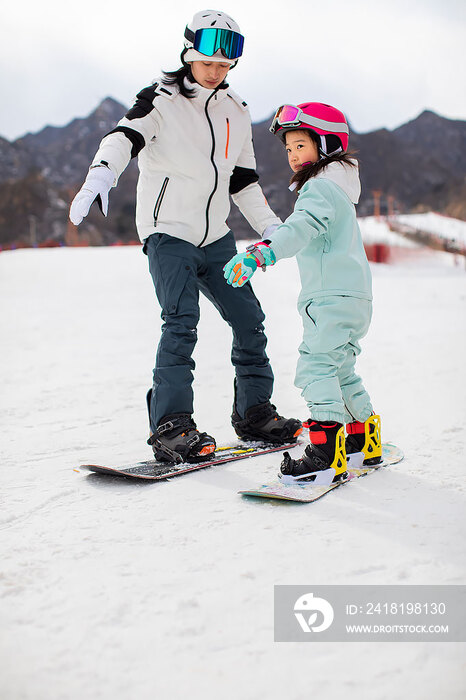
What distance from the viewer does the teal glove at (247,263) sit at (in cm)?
225

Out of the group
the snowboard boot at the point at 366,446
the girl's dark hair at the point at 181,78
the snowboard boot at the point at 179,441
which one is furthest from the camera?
the girl's dark hair at the point at 181,78

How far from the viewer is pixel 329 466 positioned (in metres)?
2.45

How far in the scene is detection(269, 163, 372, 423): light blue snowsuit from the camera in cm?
243

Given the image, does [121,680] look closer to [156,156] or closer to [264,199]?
[156,156]

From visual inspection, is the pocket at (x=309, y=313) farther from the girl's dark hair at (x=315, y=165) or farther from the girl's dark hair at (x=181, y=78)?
the girl's dark hair at (x=181, y=78)

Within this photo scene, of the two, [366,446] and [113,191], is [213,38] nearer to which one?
[366,446]

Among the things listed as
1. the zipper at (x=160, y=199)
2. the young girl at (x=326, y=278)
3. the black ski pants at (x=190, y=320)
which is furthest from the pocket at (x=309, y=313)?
the zipper at (x=160, y=199)

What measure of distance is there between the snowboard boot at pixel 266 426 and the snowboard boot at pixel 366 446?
0.47 meters

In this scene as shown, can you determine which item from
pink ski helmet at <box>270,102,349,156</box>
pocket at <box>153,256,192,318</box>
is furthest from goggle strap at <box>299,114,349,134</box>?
pocket at <box>153,256,192,318</box>

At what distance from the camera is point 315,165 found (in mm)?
2584

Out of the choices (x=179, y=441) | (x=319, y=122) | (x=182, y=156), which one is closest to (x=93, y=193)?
(x=182, y=156)

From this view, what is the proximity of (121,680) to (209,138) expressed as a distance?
248cm

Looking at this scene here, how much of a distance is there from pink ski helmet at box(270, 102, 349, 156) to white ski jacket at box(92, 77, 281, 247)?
20.4 inches

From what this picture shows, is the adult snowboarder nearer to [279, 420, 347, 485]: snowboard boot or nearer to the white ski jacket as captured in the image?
the white ski jacket
